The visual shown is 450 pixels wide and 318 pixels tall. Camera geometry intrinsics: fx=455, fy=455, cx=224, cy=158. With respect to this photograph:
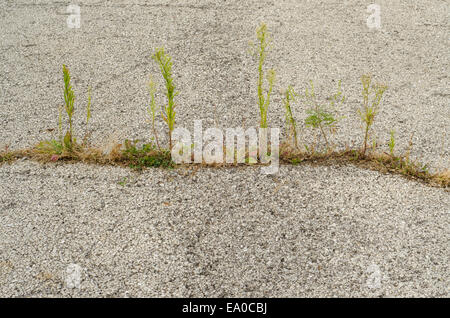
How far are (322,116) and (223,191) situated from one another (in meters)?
0.82

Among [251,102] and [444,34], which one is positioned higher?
[444,34]

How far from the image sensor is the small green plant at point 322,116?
2.70m

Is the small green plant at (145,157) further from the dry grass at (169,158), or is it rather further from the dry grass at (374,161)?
the dry grass at (374,161)

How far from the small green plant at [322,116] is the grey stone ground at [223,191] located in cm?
8

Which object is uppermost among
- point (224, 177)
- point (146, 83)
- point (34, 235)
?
point (146, 83)

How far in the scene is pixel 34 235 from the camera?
2.27 m

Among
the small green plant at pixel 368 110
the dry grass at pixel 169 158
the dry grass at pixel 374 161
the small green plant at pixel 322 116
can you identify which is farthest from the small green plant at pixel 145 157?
the small green plant at pixel 368 110

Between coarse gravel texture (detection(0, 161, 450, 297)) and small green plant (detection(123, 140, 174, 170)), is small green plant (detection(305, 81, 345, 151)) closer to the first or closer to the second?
coarse gravel texture (detection(0, 161, 450, 297))

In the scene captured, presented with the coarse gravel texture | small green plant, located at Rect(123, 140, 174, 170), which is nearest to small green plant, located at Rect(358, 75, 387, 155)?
the coarse gravel texture
